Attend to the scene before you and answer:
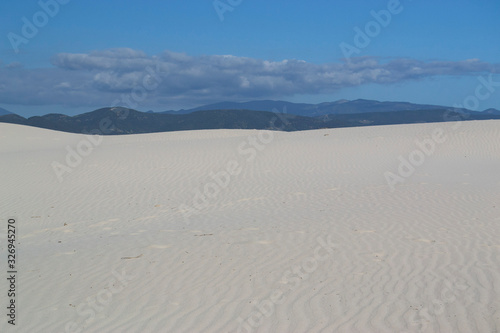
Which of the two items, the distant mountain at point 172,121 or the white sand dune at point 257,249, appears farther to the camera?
the distant mountain at point 172,121

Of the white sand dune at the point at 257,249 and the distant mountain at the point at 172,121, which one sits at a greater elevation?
the distant mountain at the point at 172,121

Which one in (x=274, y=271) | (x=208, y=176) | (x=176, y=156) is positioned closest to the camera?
(x=274, y=271)

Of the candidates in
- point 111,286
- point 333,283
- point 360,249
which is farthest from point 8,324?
point 360,249

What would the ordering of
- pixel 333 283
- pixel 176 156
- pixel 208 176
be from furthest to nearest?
pixel 176 156
pixel 208 176
pixel 333 283

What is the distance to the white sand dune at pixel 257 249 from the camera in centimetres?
482

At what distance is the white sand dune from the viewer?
4824 millimetres

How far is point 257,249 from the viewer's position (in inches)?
280

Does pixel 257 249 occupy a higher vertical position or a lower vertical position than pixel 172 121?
lower

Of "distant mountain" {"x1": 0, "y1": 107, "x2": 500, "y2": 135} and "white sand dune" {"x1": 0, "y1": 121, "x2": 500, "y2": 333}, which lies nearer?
"white sand dune" {"x1": 0, "y1": 121, "x2": 500, "y2": 333}

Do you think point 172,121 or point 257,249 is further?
point 172,121

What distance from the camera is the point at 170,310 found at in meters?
5.01

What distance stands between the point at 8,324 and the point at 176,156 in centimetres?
1451

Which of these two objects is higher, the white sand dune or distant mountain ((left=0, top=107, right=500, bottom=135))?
distant mountain ((left=0, top=107, right=500, bottom=135))

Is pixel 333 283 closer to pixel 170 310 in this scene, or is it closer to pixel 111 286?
pixel 170 310
